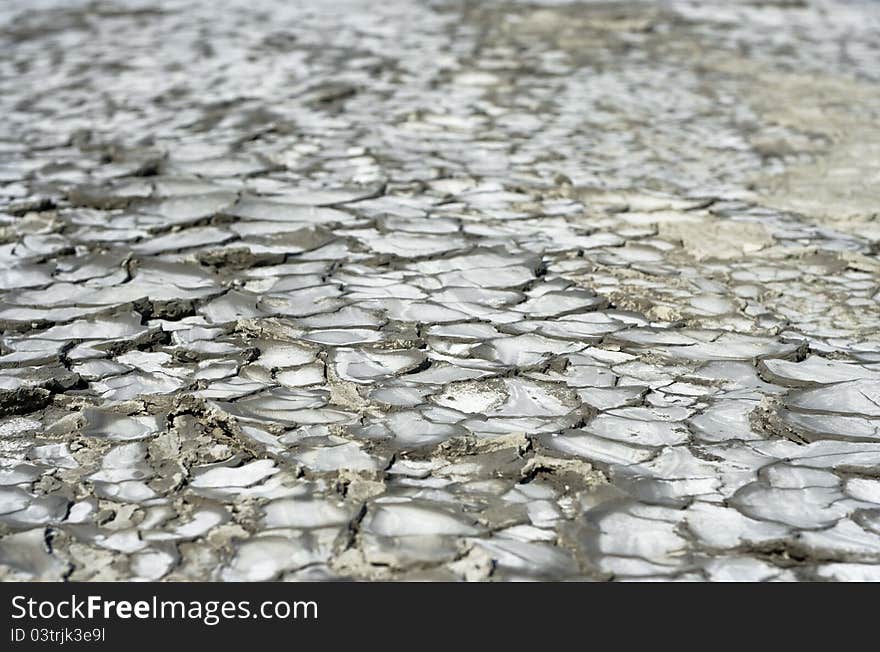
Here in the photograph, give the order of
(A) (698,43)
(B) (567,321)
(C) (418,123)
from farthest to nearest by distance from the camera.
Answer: (A) (698,43) → (C) (418,123) → (B) (567,321)

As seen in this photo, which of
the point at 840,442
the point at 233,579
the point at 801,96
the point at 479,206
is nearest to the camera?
the point at 233,579

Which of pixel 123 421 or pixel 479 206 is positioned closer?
pixel 123 421

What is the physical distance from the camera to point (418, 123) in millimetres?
4520

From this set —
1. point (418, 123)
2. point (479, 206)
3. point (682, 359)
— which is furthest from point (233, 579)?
point (418, 123)

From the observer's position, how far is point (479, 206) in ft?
11.8

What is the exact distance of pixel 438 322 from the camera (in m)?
2.75

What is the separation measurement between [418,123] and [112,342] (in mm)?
2152

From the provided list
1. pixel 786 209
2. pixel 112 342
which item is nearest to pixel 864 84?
pixel 786 209

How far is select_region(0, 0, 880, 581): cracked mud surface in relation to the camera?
6.32 ft

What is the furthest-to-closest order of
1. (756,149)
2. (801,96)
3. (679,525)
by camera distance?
1. (801,96)
2. (756,149)
3. (679,525)

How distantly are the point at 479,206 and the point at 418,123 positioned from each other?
1030mm

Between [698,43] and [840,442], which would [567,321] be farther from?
[698,43]

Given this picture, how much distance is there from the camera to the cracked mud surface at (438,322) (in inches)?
75.9

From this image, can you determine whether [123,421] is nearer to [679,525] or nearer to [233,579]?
[233,579]
